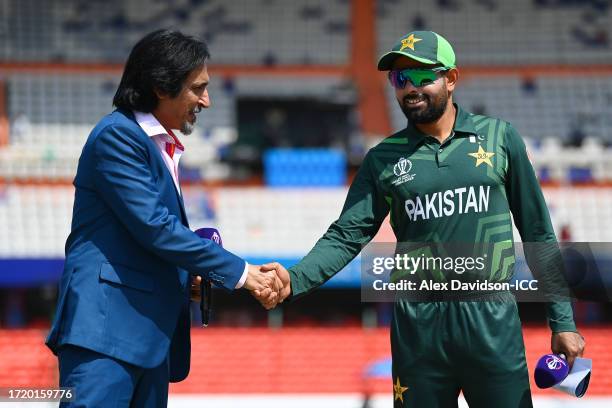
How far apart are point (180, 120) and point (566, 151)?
12930mm

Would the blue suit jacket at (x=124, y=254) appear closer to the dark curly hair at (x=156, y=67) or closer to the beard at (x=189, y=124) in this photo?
the dark curly hair at (x=156, y=67)

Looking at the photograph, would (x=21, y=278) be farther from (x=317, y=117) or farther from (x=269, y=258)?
(x=317, y=117)

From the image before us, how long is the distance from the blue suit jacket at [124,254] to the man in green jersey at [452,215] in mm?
788

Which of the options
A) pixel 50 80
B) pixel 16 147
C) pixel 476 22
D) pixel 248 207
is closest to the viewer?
pixel 248 207

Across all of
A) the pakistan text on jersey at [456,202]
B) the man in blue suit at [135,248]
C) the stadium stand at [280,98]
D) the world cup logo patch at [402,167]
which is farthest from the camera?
the stadium stand at [280,98]

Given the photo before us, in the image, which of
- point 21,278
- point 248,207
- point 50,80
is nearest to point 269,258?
point 248,207

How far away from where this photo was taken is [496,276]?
3641mm

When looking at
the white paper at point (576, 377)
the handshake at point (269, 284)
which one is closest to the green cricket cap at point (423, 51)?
the handshake at point (269, 284)

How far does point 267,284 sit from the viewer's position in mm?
3844

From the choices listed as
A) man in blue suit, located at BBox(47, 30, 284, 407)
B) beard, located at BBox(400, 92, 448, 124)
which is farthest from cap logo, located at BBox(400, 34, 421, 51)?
man in blue suit, located at BBox(47, 30, 284, 407)

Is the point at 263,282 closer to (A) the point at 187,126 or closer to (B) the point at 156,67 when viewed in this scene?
(A) the point at 187,126

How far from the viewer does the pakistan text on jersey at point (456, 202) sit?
3.63m

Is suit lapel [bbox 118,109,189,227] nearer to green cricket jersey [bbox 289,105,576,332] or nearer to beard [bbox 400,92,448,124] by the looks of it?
green cricket jersey [bbox 289,105,576,332]

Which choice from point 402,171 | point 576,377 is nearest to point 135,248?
point 402,171
